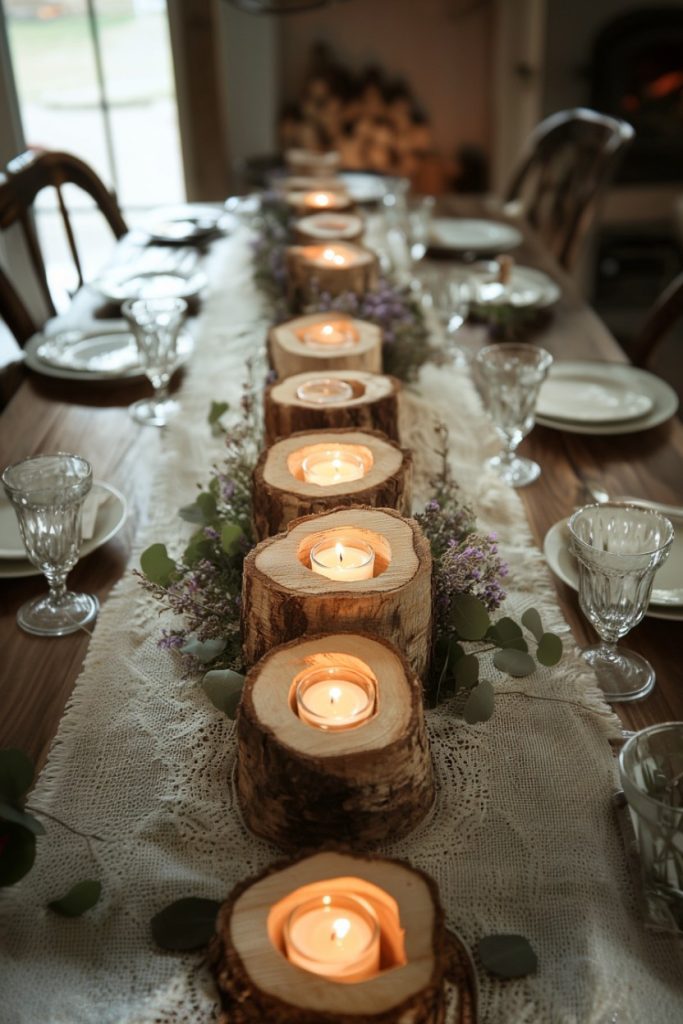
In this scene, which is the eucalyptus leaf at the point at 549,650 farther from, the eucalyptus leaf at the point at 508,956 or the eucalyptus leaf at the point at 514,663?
the eucalyptus leaf at the point at 508,956

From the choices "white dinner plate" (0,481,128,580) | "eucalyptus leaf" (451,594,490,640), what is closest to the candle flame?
"eucalyptus leaf" (451,594,490,640)

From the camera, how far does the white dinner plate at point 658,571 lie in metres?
1.01

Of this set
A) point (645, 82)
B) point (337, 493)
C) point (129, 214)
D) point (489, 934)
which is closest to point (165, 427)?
point (337, 493)

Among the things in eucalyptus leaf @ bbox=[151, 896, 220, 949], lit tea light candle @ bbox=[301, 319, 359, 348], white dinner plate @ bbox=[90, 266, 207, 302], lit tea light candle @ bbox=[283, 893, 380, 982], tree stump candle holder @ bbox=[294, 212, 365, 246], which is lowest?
white dinner plate @ bbox=[90, 266, 207, 302]

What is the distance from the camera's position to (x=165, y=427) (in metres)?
1.42

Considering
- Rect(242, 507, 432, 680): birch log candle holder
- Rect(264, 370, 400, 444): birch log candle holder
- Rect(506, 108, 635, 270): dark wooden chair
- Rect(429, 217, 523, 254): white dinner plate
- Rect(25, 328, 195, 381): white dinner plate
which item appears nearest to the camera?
Rect(242, 507, 432, 680): birch log candle holder

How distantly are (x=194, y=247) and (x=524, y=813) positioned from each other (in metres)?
1.69

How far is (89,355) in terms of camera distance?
5.33 ft

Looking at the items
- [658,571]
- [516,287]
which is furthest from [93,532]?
[516,287]

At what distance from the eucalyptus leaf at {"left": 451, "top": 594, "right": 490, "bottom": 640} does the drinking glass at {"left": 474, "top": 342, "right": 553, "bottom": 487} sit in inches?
15.7

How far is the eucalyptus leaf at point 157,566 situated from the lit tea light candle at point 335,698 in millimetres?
290

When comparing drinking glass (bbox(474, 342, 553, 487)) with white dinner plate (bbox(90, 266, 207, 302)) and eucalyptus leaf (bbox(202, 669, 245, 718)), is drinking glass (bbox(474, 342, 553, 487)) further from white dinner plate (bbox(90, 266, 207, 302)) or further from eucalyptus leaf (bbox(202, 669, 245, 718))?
white dinner plate (bbox(90, 266, 207, 302))

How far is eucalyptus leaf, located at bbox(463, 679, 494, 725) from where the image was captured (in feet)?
2.78

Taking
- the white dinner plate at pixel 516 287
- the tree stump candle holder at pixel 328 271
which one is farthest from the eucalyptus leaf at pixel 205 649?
the white dinner plate at pixel 516 287
